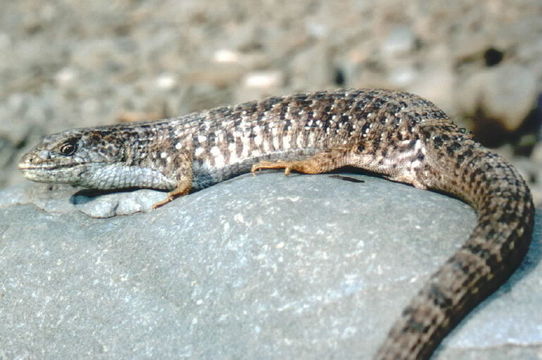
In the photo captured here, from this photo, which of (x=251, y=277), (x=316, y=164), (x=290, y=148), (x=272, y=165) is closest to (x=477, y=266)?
(x=251, y=277)

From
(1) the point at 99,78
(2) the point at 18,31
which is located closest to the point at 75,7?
(2) the point at 18,31

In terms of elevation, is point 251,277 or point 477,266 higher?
point 477,266

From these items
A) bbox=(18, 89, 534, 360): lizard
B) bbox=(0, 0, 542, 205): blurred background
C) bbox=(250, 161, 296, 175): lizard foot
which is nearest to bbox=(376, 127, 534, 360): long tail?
bbox=(18, 89, 534, 360): lizard

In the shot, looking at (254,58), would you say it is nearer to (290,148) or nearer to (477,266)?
(290,148)

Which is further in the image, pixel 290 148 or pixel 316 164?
pixel 290 148

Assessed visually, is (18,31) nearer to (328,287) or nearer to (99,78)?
(99,78)

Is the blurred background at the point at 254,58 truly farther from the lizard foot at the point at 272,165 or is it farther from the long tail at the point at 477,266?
the long tail at the point at 477,266

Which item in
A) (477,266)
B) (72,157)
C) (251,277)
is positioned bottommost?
(72,157)
